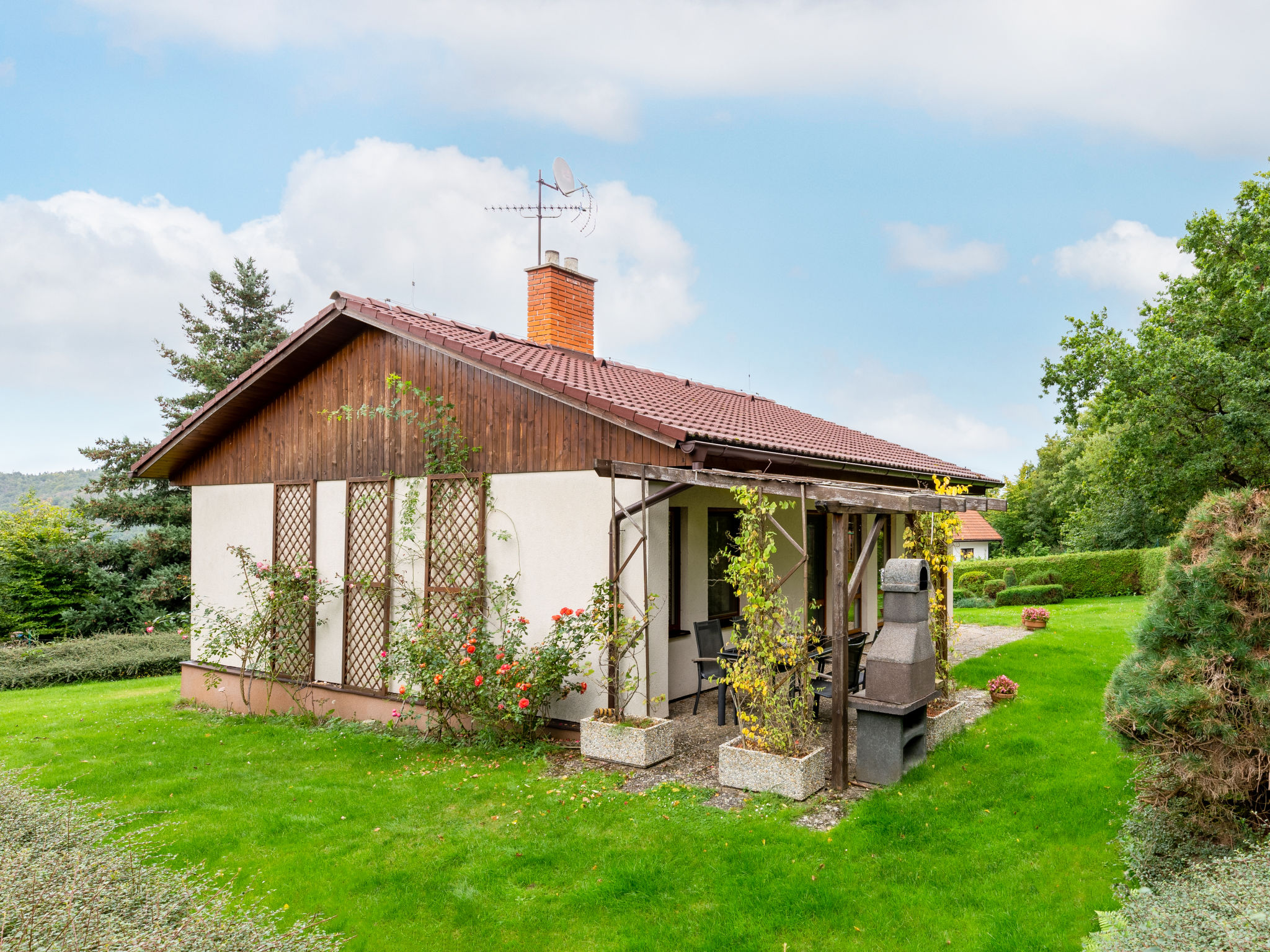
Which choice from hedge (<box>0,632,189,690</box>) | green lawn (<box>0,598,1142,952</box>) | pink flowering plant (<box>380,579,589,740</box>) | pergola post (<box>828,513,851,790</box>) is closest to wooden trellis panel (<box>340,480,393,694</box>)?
pink flowering plant (<box>380,579,589,740</box>)

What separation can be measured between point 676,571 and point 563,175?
660cm

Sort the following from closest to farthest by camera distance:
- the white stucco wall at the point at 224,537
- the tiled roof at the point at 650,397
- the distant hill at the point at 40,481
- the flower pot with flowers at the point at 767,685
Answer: the flower pot with flowers at the point at 767,685, the tiled roof at the point at 650,397, the white stucco wall at the point at 224,537, the distant hill at the point at 40,481

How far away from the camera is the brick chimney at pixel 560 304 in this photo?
11383mm

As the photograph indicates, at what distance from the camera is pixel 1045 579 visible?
2250cm

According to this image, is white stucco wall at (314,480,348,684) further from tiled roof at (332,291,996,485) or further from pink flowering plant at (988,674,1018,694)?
pink flowering plant at (988,674,1018,694)

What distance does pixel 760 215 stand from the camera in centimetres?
1516

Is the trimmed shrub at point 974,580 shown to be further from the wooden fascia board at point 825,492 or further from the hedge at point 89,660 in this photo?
the hedge at point 89,660

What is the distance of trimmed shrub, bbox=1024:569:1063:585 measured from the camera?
73.6 ft

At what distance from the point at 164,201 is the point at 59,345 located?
206 inches

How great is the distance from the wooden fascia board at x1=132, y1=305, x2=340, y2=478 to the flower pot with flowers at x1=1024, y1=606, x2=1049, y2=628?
13051 millimetres

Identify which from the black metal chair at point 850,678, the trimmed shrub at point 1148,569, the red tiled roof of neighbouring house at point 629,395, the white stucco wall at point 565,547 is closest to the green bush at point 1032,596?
the trimmed shrub at point 1148,569

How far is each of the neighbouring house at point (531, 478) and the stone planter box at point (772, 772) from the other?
41.1 inches

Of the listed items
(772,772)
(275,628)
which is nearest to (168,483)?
(275,628)

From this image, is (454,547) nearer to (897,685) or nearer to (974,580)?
(897,685)
